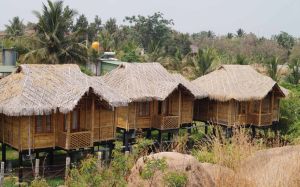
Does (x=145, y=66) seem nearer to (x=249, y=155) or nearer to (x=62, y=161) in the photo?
(x=62, y=161)

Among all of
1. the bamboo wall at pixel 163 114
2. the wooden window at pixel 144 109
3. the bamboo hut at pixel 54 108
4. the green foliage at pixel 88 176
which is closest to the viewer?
the green foliage at pixel 88 176

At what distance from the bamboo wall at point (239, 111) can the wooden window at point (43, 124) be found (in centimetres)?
842

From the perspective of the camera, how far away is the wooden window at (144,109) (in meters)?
18.8

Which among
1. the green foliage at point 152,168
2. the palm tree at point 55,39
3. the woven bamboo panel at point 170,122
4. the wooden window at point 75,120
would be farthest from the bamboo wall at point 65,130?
the palm tree at point 55,39

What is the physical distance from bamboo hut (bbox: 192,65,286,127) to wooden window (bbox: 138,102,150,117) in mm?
3353

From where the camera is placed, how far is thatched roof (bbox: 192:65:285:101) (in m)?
20.4

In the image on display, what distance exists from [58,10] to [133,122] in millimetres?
12336

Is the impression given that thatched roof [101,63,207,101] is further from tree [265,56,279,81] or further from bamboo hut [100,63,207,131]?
tree [265,56,279,81]

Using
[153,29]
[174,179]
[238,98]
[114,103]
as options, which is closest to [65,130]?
[114,103]

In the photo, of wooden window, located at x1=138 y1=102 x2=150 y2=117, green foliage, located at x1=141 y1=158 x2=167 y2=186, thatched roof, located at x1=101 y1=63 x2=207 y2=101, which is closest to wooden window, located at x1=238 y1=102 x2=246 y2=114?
thatched roof, located at x1=101 y1=63 x2=207 y2=101

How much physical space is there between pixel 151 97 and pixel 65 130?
171 inches

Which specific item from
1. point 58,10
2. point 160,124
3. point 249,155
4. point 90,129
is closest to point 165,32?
point 58,10

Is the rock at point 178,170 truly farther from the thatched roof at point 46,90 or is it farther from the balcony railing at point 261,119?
the balcony railing at point 261,119

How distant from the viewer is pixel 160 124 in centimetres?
1881
